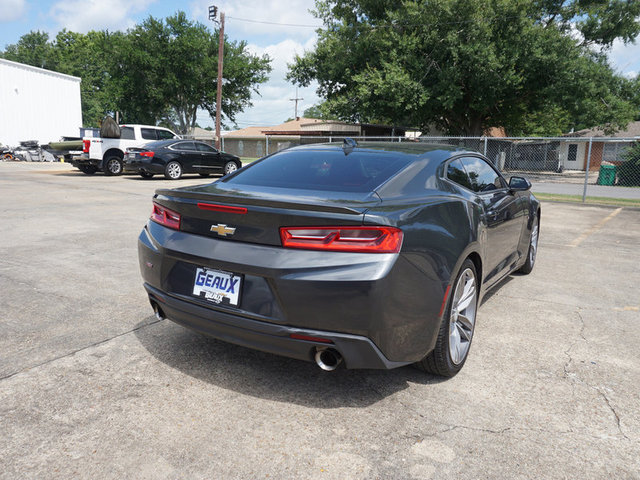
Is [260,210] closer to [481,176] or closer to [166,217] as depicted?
[166,217]

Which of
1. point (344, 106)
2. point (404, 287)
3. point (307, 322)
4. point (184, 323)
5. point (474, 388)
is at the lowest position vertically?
point (474, 388)

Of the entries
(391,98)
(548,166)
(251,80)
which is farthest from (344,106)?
(251,80)

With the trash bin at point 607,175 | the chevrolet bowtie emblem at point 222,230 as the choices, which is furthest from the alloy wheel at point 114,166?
the trash bin at point 607,175

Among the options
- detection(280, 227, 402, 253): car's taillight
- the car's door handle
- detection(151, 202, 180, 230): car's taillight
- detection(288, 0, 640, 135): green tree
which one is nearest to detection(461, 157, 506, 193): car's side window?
the car's door handle

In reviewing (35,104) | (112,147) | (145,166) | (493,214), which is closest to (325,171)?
(493,214)

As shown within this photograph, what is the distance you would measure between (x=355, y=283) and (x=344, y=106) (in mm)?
26686

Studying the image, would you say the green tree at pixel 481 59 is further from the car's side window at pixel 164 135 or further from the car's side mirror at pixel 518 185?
the car's side mirror at pixel 518 185

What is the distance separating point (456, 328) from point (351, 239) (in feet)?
3.72

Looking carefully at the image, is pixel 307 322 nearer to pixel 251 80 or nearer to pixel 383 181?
pixel 383 181

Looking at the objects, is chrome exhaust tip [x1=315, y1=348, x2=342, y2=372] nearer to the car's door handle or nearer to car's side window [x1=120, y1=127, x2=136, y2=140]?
the car's door handle

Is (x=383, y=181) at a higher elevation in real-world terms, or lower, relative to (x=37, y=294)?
higher

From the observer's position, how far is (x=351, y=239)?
7.95ft

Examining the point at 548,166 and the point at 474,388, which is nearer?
the point at 474,388

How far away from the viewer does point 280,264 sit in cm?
246
